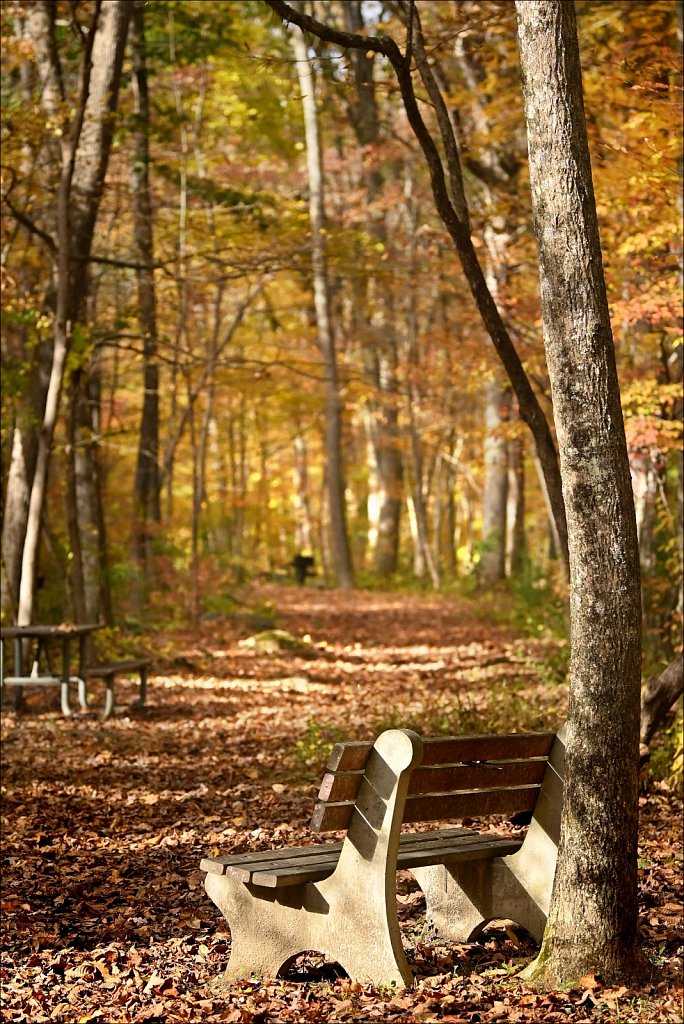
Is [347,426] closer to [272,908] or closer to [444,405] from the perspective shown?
[444,405]

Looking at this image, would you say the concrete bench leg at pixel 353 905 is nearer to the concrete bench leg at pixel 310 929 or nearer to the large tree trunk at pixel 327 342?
the concrete bench leg at pixel 310 929

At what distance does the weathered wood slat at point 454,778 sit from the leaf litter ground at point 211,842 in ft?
2.28

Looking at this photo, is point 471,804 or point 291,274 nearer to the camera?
point 471,804

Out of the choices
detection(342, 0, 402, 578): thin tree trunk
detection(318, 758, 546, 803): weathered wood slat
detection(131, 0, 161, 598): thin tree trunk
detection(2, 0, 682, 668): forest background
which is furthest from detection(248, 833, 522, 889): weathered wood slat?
detection(342, 0, 402, 578): thin tree trunk

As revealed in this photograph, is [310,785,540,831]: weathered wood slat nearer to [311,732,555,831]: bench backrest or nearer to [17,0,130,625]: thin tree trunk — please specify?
[311,732,555,831]: bench backrest

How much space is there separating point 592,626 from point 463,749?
0.69m

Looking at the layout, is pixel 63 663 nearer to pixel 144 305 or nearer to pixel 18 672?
pixel 18 672

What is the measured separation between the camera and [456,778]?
4.45 meters

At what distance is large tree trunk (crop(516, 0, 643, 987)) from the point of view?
13.8 feet

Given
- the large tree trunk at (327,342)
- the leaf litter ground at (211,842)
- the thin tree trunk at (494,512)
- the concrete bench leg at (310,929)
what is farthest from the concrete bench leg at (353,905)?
the thin tree trunk at (494,512)

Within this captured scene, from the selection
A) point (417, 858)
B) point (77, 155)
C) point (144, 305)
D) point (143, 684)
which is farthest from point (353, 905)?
point (144, 305)

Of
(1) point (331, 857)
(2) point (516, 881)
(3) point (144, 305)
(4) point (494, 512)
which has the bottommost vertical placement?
(2) point (516, 881)

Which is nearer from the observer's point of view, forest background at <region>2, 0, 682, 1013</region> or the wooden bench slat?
the wooden bench slat

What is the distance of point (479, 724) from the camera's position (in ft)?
28.2
